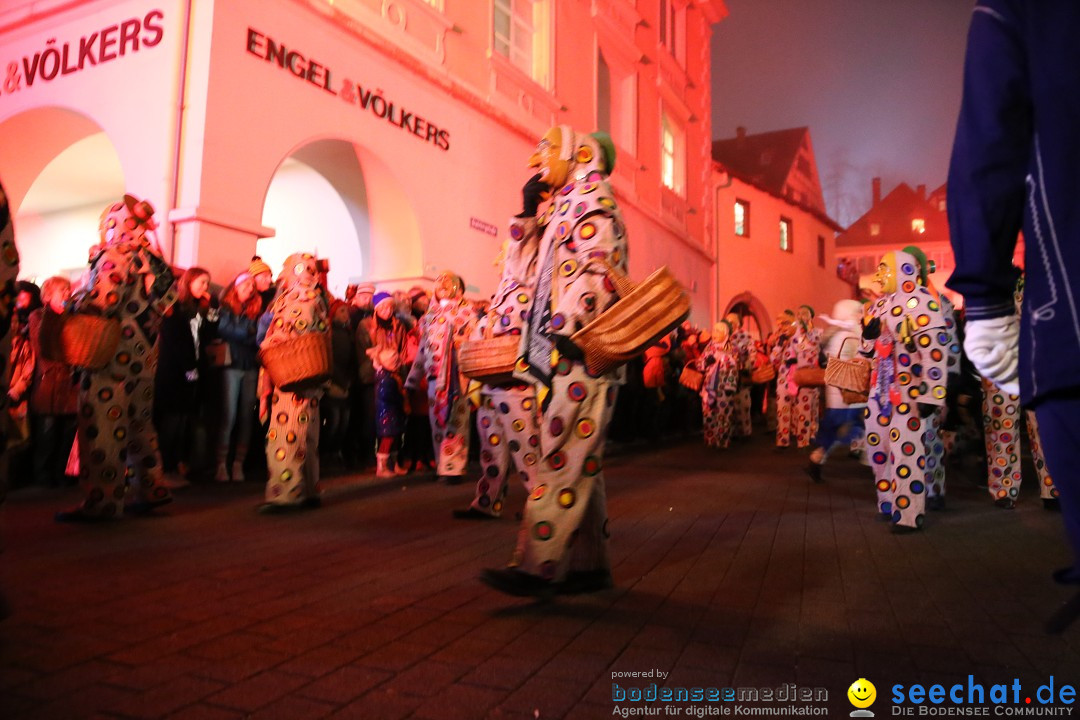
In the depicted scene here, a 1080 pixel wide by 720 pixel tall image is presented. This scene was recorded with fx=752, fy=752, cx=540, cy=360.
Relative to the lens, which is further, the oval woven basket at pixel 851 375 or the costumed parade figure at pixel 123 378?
the oval woven basket at pixel 851 375

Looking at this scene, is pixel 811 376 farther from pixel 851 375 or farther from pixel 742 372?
pixel 742 372

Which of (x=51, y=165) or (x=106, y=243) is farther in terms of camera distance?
(x=51, y=165)

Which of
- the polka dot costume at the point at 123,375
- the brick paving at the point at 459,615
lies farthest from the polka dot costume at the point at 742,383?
the polka dot costume at the point at 123,375

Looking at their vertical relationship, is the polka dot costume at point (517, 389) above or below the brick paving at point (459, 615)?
above

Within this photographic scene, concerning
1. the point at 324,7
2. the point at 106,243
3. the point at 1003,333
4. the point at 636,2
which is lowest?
the point at 1003,333

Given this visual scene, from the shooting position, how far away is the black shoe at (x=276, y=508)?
5.76m

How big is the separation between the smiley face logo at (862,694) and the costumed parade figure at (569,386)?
1280 mm

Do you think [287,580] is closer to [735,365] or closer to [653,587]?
[653,587]

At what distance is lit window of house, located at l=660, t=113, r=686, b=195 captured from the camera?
2225 cm

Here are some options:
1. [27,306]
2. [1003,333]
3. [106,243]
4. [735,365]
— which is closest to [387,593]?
[1003,333]

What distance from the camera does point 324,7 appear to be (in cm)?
966

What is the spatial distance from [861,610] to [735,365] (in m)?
10.4

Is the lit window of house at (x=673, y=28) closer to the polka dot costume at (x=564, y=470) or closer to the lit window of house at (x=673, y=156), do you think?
the lit window of house at (x=673, y=156)

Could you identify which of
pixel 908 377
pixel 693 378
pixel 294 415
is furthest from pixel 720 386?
pixel 294 415
